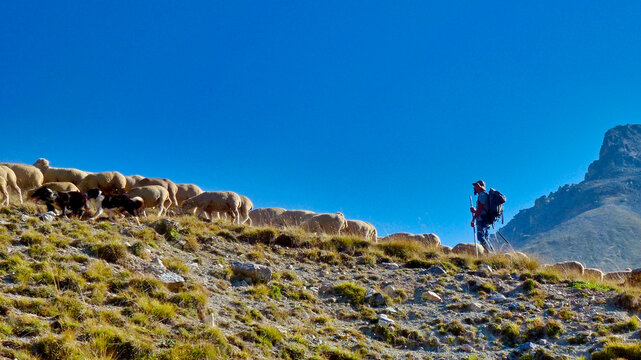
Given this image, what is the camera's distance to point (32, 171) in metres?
21.2

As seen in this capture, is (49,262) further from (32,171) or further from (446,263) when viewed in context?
(32,171)

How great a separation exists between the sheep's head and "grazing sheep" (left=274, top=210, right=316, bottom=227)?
12.1 meters

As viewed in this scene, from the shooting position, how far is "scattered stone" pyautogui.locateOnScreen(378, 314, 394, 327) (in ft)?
33.5

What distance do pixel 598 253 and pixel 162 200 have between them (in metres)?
82.7

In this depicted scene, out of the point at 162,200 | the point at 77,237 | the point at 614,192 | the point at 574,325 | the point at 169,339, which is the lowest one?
the point at 169,339

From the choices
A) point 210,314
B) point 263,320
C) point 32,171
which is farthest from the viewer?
point 32,171

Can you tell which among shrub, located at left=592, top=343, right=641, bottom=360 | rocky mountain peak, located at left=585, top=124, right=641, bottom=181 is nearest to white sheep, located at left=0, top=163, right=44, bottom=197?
shrub, located at left=592, top=343, right=641, bottom=360

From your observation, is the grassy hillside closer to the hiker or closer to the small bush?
the hiker

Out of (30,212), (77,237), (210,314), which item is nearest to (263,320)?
(210,314)

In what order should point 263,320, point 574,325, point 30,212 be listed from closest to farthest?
point 263,320, point 574,325, point 30,212

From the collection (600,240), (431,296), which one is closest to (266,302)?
(431,296)

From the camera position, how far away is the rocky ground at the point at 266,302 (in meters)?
7.43

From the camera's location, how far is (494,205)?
1755 cm

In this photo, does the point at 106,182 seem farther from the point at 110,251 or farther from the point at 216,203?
the point at 110,251
